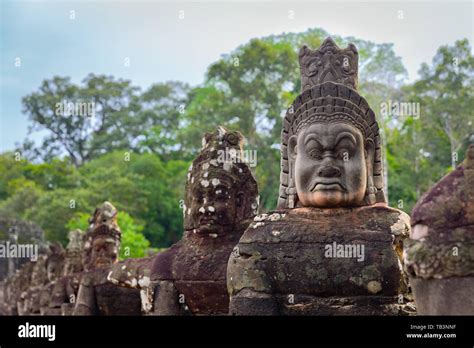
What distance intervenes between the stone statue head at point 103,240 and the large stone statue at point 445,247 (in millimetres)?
7461

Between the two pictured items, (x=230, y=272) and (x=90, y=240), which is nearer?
(x=230, y=272)

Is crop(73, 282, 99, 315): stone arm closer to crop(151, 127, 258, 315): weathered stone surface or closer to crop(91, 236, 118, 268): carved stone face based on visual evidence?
crop(91, 236, 118, 268): carved stone face

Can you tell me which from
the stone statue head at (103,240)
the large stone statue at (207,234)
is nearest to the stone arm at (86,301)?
the stone statue head at (103,240)

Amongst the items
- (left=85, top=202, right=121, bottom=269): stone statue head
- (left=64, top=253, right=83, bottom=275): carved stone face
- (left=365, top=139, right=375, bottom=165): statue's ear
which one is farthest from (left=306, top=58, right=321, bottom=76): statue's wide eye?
(left=64, top=253, right=83, bottom=275): carved stone face

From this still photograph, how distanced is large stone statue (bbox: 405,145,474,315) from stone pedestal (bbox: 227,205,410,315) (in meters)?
1.62

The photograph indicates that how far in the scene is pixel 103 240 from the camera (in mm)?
10789

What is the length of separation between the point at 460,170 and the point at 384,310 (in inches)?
73.8

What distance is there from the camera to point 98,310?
368 inches

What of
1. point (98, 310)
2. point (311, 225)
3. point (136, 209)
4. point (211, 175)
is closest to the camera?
point (311, 225)

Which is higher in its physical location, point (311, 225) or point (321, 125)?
point (321, 125)

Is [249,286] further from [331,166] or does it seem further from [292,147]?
[292,147]

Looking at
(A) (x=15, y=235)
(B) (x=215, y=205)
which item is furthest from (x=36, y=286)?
(A) (x=15, y=235)
